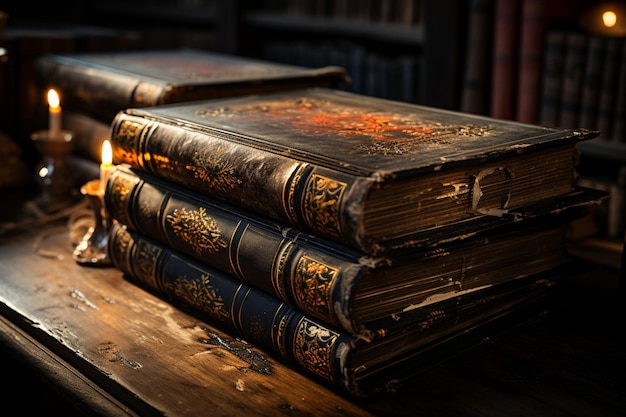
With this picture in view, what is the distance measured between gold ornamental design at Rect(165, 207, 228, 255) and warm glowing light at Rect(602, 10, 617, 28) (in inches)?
37.8

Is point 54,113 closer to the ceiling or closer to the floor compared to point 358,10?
closer to the floor

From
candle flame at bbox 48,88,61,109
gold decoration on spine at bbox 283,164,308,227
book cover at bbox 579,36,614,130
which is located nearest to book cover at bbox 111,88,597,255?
gold decoration on spine at bbox 283,164,308,227

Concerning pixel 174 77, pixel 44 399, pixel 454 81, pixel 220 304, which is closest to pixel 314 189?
pixel 220 304

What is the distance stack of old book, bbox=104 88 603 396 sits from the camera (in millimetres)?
889

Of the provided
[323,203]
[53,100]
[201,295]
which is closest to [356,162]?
[323,203]

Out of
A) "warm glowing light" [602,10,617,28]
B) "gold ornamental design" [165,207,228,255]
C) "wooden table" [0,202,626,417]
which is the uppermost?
"warm glowing light" [602,10,617,28]

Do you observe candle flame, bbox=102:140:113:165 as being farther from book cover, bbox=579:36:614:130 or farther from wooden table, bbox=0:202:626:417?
book cover, bbox=579:36:614:130

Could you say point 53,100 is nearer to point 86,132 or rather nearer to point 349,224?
point 86,132

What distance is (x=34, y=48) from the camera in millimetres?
1772

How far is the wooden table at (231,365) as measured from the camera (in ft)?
2.96

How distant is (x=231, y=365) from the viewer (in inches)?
38.8

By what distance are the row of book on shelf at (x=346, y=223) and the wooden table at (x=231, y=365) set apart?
3 centimetres

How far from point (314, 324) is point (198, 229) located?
0.23 m

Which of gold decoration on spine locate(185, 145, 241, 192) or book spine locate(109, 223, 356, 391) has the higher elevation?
gold decoration on spine locate(185, 145, 241, 192)
